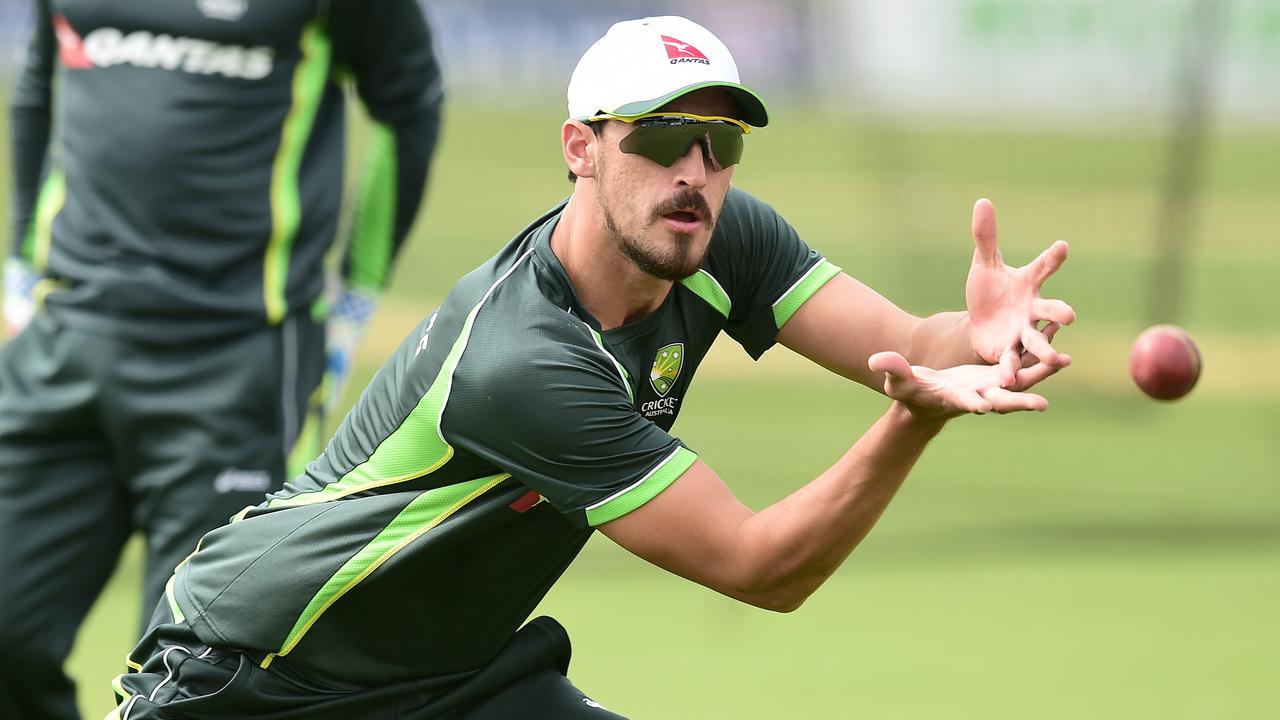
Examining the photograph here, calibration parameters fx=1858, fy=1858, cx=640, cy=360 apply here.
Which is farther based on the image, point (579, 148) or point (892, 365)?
point (579, 148)

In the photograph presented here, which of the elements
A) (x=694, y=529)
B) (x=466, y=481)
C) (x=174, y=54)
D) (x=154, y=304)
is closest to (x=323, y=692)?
(x=466, y=481)

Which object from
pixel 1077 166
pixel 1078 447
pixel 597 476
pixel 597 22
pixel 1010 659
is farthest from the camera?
pixel 597 22

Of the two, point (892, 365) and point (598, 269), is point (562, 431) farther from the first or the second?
point (892, 365)

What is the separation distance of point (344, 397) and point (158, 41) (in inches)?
252

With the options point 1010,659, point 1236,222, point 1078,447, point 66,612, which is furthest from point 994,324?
point 1236,222

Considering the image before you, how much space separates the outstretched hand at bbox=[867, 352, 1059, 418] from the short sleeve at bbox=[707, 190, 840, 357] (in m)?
0.75

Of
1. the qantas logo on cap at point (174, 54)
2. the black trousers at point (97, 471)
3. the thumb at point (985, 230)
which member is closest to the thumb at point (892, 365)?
the thumb at point (985, 230)

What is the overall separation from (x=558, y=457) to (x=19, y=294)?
2383 mm

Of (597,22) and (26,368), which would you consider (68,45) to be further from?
(597,22)

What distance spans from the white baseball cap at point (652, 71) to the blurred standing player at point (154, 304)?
155 cm

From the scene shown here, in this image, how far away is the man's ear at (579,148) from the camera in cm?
358

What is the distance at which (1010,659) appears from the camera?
6.77 m

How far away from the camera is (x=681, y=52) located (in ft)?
11.3

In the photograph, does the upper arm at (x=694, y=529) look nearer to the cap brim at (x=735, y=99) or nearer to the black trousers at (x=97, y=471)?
the cap brim at (x=735, y=99)
